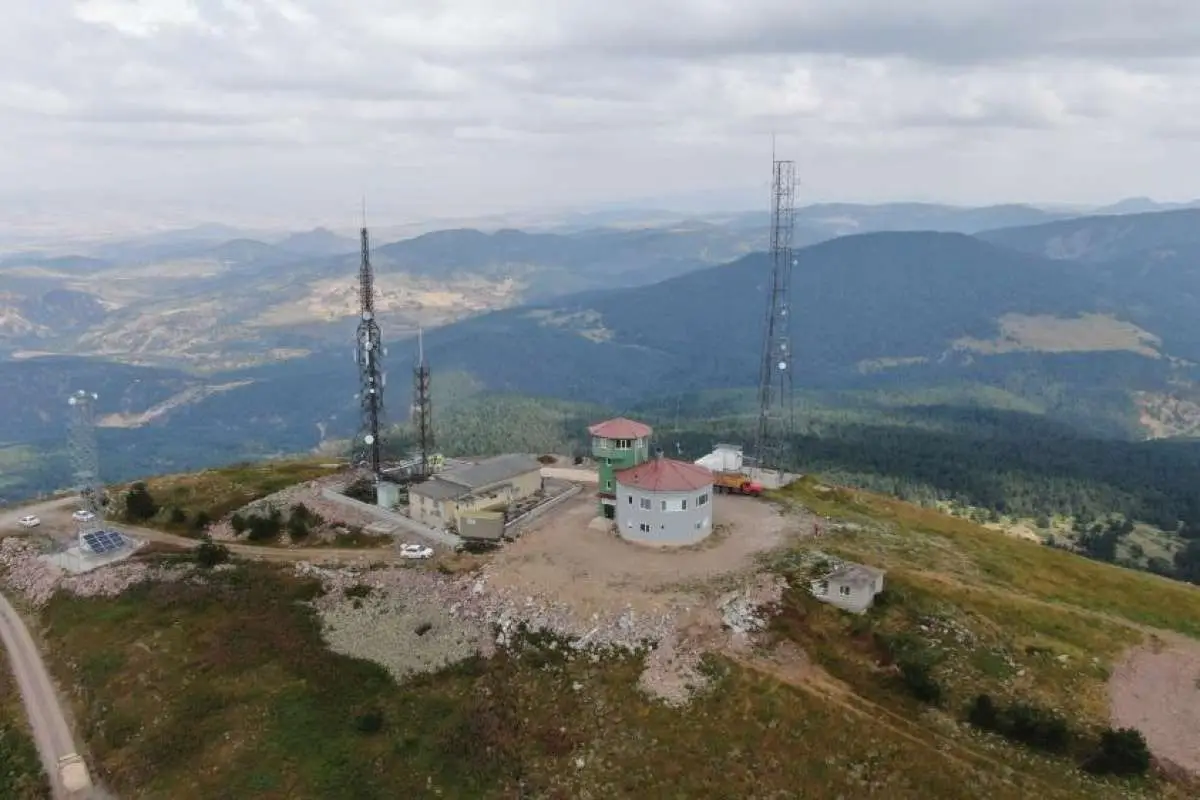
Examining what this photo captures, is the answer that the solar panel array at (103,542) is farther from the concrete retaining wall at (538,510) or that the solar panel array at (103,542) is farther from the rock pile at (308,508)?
the concrete retaining wall at (538,510)

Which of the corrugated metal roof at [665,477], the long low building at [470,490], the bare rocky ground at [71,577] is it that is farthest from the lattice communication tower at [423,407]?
the bare rocky ground at [71,577]

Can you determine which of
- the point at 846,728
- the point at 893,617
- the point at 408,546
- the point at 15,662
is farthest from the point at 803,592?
the point at 15,662

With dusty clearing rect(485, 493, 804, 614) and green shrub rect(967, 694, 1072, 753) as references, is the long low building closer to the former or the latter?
dusty clearing rect(485, 493, 804, 614)

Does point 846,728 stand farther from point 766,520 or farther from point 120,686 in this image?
point 120,686

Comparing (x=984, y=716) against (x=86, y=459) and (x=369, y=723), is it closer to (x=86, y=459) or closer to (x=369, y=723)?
(x=369, y=723)

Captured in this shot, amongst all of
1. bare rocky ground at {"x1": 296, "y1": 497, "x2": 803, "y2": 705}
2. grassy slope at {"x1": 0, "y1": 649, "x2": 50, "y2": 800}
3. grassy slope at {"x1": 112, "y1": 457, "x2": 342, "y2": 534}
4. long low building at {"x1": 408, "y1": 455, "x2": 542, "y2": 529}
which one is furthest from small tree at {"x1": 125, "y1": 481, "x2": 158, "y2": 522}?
long low building at {"x1": 408, "y1": 455, "x2": 542, "y2": 529}
